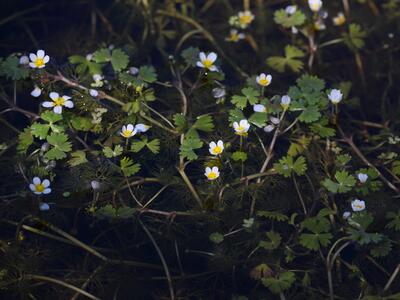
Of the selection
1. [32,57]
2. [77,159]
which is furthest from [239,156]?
[32,57]

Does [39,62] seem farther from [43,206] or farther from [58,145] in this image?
[43,206]

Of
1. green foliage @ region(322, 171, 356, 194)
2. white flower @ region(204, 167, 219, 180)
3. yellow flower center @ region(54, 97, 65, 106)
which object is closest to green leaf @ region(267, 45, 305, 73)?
green foliage @ region(322, 171, 356, 194)

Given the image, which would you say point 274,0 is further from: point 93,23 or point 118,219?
point 118,219

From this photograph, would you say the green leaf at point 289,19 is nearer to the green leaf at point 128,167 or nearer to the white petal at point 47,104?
the green leaf at point 128,167

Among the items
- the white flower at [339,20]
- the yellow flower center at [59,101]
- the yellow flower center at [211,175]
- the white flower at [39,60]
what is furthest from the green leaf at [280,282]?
the white flower at [339,20]

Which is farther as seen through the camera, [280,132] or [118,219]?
[280,132]

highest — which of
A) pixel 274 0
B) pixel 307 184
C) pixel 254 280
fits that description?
pixel 274 0

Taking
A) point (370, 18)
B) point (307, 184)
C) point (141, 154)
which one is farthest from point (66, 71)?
point (370, 18)
